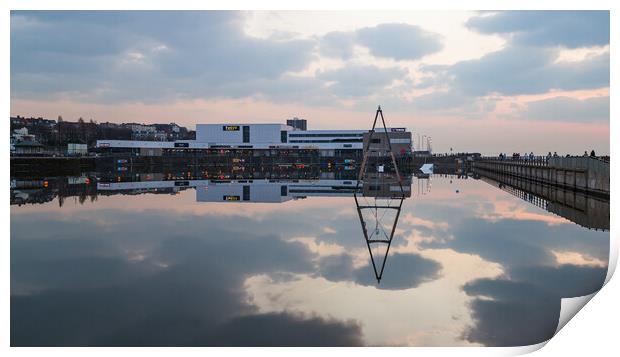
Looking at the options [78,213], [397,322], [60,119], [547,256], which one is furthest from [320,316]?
[60,119]

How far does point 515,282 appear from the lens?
38.5 ft

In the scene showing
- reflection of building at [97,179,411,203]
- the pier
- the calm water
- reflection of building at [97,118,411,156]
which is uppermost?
reflection of building at [97,118,411,156]

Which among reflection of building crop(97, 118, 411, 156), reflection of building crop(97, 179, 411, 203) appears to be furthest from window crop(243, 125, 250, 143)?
reflection of building crop(97, 179, 411, 203)

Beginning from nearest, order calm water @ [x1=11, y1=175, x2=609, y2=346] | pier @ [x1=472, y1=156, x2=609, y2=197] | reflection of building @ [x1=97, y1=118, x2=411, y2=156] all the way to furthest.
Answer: calm water @ [x1=11, y1=175, x2=609, y2=346] < pier @ [x1=472, y1=156, x2=609, y2=197] < reflection of building @ [x1=97, y1=118, x2=411, y2=156]

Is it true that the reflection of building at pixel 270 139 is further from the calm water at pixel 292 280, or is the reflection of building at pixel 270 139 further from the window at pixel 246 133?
the calm water at pixel 292 280

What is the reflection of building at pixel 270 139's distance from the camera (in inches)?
5098

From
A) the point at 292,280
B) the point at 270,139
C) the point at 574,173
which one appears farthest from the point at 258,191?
the point at 270,139

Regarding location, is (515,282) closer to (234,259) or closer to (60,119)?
(234,259)

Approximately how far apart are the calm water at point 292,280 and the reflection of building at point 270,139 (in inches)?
4194

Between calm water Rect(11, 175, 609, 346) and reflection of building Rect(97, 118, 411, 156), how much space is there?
106529 mm

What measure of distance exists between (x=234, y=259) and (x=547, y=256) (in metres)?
9.31

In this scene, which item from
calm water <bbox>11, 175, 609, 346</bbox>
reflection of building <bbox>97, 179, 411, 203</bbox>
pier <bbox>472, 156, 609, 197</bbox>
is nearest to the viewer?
calm water <bbox>11, 175, 609, 346</bbox>

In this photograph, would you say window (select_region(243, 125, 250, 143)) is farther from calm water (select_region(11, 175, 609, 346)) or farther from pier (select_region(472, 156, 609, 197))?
calm water (select_region(11, 175, 609, 346))

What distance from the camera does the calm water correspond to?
8727 mm
